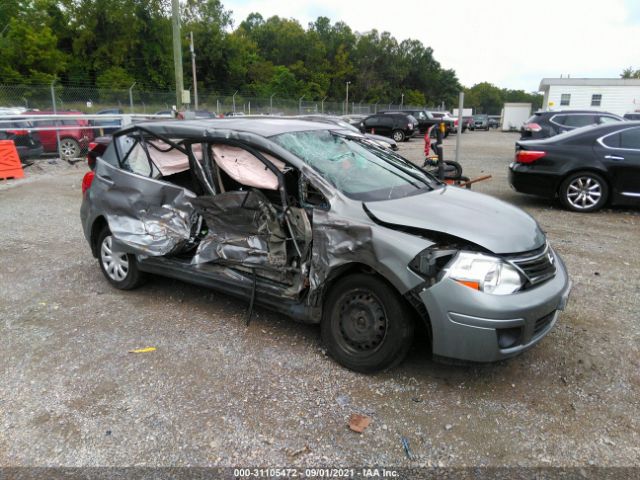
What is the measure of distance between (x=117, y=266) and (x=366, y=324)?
287cm

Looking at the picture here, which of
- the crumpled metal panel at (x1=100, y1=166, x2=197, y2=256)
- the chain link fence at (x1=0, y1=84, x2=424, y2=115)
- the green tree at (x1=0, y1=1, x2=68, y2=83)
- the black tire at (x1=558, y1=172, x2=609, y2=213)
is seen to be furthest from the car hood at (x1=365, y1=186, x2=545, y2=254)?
the green tree at (x1=0, y1=1, x2=68, y2=83)

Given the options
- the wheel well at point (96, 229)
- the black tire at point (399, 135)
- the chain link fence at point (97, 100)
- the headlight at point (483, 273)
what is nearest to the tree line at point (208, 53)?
the chain link fence at point (97, 100)

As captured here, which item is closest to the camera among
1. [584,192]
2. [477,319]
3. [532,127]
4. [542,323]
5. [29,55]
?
[477,319]

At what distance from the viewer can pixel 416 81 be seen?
320ft

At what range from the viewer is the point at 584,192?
8.07 meters

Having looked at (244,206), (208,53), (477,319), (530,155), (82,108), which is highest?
(208,53)

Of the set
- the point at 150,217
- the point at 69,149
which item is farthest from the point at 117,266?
the point at 69,149

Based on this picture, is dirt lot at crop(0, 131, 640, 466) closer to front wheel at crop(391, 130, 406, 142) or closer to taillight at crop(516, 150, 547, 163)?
taillight at crop(516, 150, 547, 163)

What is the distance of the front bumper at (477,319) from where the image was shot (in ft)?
9.43

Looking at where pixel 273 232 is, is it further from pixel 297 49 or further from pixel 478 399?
pixel 297 49

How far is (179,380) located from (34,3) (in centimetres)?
6045

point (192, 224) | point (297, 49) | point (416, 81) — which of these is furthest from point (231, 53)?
point (192, 224)

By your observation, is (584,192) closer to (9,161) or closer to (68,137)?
(9,161)

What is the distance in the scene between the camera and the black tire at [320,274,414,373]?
10.2 ft
